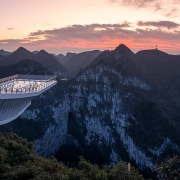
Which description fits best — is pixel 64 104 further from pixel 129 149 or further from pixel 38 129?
pixel 129 149

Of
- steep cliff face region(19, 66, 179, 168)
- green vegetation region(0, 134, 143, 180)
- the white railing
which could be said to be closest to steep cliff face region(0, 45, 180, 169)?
steep cliff face region(19, 66, 179, 168)

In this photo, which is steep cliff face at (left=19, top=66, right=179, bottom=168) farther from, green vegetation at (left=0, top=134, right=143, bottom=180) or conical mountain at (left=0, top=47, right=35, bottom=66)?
conical mountain at (left=0, top=47, right=35, bottom=66)

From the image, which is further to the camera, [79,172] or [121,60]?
[121,60]

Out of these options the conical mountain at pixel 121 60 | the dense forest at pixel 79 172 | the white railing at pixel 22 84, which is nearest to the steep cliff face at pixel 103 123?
the conical mountain at pixel 121 60

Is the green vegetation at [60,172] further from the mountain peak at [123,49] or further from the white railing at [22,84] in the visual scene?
the mountain peak at [123,49]

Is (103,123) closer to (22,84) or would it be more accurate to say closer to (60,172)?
(22,84)

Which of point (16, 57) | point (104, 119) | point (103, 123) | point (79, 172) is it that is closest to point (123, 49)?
point (104, 119)

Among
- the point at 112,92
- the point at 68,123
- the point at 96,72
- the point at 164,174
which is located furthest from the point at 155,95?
the point at 164,174

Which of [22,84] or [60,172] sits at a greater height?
[22,84]

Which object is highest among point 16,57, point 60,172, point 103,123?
point 16,57
